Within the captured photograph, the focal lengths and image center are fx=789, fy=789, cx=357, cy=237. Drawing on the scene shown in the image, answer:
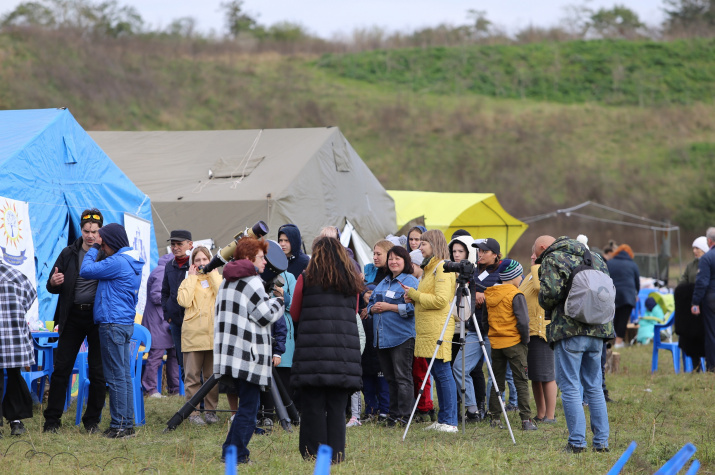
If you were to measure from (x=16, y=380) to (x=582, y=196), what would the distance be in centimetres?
2979

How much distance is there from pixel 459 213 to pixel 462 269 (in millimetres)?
8578

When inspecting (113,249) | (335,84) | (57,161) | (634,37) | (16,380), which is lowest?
(16,380)

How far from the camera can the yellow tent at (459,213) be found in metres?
14.3

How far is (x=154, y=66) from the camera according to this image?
37094mm

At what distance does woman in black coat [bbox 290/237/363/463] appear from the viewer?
471 cm

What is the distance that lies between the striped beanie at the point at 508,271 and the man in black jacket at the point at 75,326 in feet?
10.4

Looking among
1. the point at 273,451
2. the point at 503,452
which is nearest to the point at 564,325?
the point at 503,452

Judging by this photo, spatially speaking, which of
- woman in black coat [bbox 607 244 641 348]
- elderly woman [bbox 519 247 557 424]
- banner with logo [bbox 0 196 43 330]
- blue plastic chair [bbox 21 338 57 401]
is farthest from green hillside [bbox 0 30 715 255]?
blue plastic chair [bbox 21 338 57 401]

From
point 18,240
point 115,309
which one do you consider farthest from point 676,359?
point 18,240

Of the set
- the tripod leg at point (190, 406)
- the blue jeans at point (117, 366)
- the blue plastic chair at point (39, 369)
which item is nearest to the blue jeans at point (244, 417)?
the tripod leg at point (190, 406)

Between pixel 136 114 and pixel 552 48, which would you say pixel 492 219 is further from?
pixel 552 48

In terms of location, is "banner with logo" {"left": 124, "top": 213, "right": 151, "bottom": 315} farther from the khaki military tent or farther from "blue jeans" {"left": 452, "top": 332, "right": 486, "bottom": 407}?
"blue jeans" {"left": 452, "top": 332, "right": 486, "bottom": 407}

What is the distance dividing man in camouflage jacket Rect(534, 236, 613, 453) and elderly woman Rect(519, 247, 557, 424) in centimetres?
108

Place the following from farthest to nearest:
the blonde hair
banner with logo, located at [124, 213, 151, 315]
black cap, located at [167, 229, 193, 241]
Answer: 1. banner with logo, located at [124, 213, 151, 315]
2. black cap, located at [167, 229, 193, 241]
3. the blonde hair
